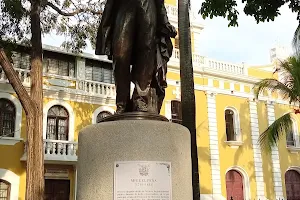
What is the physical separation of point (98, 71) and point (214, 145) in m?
5.93

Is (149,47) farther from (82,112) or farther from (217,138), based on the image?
(217,138)

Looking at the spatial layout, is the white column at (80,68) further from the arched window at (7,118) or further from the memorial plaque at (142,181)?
the memorial plaque at (142,181)

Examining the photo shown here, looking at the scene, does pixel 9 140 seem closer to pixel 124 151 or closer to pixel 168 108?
pixel 168 108

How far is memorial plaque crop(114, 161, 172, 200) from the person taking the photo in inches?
120

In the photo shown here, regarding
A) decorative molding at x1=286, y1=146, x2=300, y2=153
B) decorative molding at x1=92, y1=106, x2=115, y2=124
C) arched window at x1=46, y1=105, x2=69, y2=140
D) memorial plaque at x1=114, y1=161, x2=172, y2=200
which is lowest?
memorial plaque at x1=114, y1=161, x2=172, y2=200

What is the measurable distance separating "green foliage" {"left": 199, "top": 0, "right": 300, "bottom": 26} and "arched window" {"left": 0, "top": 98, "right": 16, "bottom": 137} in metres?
9.41

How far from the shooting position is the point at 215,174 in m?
18.3

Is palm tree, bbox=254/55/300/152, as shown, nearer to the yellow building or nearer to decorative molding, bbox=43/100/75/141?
the yellow building

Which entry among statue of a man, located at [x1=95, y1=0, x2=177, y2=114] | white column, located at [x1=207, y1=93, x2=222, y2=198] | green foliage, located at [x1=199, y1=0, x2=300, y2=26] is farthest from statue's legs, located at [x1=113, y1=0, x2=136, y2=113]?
white column, located at [x1=207, y1=93, x2=222, y2=198]

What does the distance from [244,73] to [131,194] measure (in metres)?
17.8

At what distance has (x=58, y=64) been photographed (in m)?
16.6

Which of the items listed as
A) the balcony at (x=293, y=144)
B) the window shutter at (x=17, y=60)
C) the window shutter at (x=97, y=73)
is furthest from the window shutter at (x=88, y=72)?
the balcony at (x=293, y=144)

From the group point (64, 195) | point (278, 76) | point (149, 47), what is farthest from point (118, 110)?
point (278, 76)

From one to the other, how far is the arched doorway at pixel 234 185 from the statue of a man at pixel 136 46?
1568cm
